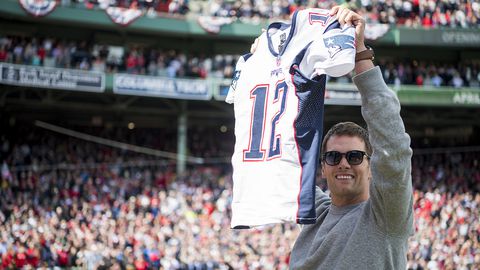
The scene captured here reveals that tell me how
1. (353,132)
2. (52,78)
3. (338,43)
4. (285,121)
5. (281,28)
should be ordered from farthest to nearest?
(52,78)
(281,28)
(285,121)
(353,132)
(338,43)

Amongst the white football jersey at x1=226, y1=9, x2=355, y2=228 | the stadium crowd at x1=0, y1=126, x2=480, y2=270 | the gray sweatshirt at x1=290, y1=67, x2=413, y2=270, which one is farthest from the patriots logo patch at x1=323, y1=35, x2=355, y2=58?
the stadium crowd at x1=0, y1=126, x2=480, y2=270

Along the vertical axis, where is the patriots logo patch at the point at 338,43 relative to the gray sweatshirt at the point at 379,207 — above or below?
above

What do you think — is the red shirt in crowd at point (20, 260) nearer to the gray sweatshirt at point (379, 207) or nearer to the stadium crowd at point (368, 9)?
the stadium crowd at point (368, 9)

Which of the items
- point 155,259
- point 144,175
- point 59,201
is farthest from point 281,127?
point 144,175

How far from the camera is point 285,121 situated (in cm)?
364

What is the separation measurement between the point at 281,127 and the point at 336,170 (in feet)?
1.76

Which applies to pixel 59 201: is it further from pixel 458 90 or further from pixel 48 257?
pixel 458 90

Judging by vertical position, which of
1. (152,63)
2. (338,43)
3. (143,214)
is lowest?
(143,214)

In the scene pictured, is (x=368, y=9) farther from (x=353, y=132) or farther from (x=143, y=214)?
(x=353, y=132)

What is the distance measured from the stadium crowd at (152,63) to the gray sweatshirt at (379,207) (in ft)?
65.6

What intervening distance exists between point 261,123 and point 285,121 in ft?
0.74

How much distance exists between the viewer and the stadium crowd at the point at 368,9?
25.3 meters

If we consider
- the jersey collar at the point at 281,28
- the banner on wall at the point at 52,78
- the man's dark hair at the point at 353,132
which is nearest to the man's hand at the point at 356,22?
the man's dark hair at the point at 353,132

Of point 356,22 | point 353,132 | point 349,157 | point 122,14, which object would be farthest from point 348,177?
point 122,14
